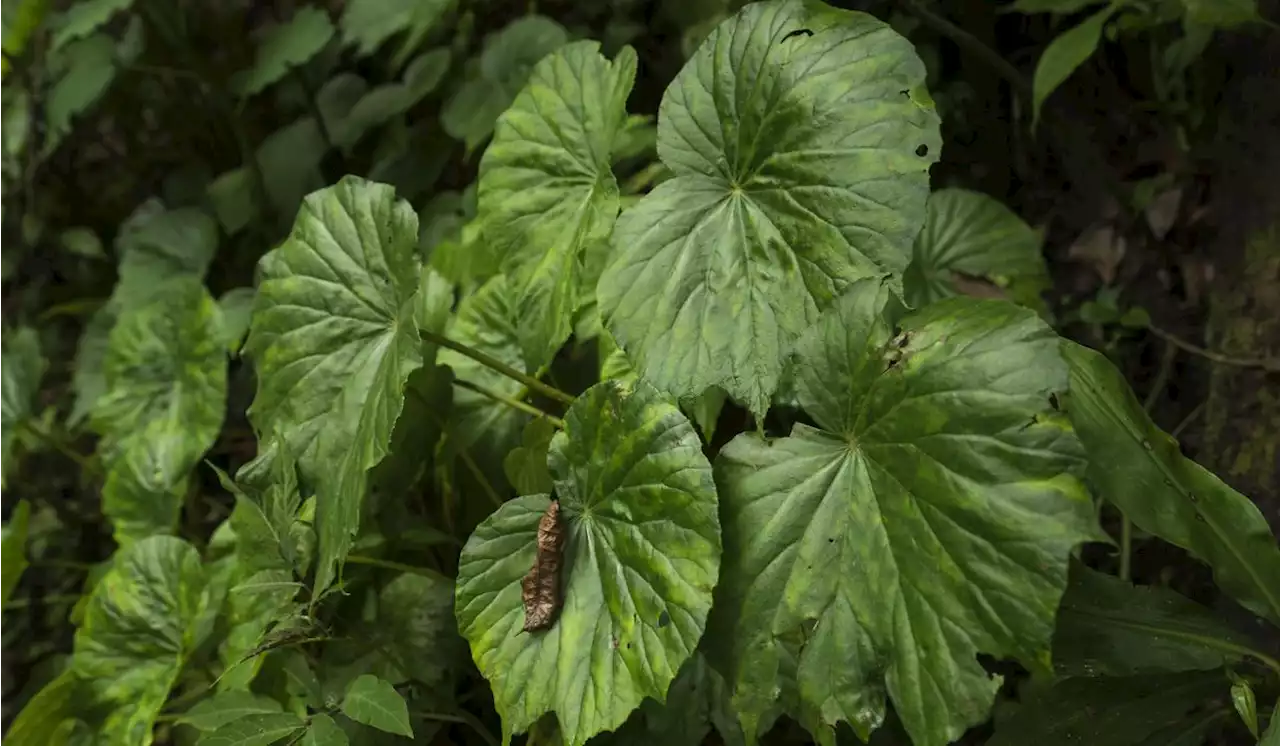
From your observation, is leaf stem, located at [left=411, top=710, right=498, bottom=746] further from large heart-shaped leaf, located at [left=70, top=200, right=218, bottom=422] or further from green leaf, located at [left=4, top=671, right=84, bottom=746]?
large heart-shaped leaf, located at [left=70, top=200, right=218, bottom=422]

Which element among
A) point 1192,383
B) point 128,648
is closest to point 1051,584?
point 1192,383

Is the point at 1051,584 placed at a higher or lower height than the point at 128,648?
higher

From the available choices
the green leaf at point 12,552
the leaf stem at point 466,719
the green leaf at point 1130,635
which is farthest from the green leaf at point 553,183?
the green leaf at point 12,552

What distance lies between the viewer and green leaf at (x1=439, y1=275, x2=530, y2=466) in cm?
94

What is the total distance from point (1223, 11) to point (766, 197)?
55 centimetres

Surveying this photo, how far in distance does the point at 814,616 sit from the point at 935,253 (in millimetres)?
533

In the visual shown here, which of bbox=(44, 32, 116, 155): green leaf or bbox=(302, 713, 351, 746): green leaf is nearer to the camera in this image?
bbox=(302, 713, 351, 746): green leaf

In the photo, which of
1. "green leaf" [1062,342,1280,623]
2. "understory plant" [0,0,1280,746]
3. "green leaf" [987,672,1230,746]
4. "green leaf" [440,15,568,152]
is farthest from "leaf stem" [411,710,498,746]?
"green leaf" [440,15,568,152]

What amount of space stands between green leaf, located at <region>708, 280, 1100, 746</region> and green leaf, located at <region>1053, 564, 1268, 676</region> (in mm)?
147

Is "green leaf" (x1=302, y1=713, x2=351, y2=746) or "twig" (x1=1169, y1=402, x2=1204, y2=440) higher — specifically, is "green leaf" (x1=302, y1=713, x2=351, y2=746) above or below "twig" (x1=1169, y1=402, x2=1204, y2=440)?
above

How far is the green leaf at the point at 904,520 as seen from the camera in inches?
21.9

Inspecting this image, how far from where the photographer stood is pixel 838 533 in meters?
0.62

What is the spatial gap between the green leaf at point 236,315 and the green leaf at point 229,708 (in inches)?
22.7

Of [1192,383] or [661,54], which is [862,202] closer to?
[1192,383]
